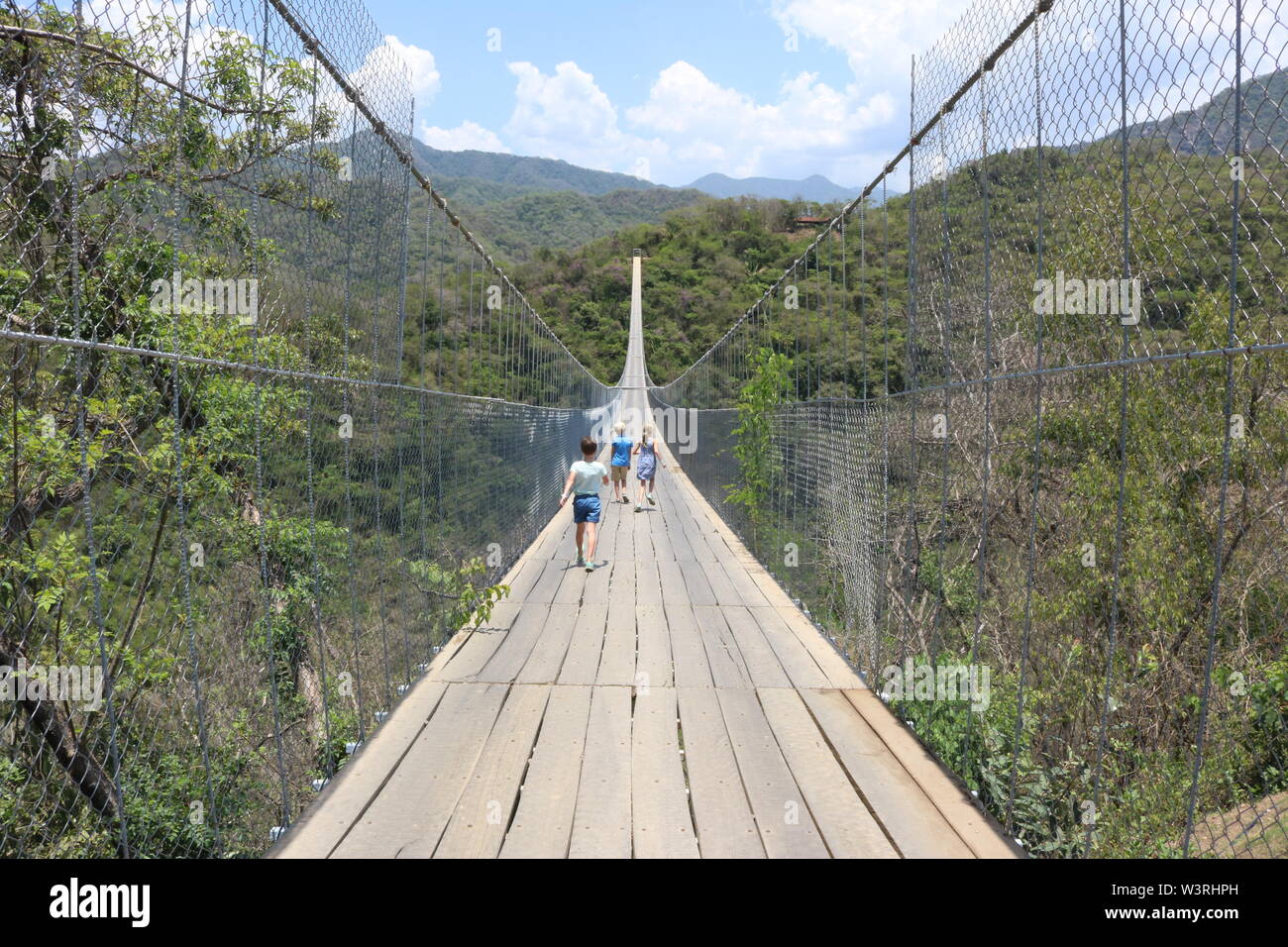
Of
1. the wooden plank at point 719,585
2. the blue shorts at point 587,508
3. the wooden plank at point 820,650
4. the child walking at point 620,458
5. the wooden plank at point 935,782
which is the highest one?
the child walking at point 620,458

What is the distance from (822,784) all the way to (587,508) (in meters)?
4.49

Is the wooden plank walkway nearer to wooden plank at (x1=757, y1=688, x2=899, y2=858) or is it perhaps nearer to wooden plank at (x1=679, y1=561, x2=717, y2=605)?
wooden plank at (x1=757, y1=688, x2=899, y2=858)

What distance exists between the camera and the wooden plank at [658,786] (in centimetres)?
281

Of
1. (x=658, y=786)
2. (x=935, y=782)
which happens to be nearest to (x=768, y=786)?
(x=658, y=786)

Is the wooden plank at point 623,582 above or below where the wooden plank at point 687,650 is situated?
above

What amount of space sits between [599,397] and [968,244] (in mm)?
17870

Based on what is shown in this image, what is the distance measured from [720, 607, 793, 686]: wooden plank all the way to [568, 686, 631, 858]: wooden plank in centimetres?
74

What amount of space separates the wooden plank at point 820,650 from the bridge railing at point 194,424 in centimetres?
207

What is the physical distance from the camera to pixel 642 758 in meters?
3.52

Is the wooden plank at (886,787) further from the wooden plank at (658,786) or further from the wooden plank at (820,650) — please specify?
the wooden plank at (658,786)

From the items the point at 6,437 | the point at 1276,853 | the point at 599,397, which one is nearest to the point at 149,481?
the point at 6,437

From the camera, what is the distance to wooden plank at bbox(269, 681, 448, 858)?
279 centimetres

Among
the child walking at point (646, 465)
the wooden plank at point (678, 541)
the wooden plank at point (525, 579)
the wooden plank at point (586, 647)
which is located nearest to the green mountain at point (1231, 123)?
the wooden plank at point (586, 647)
